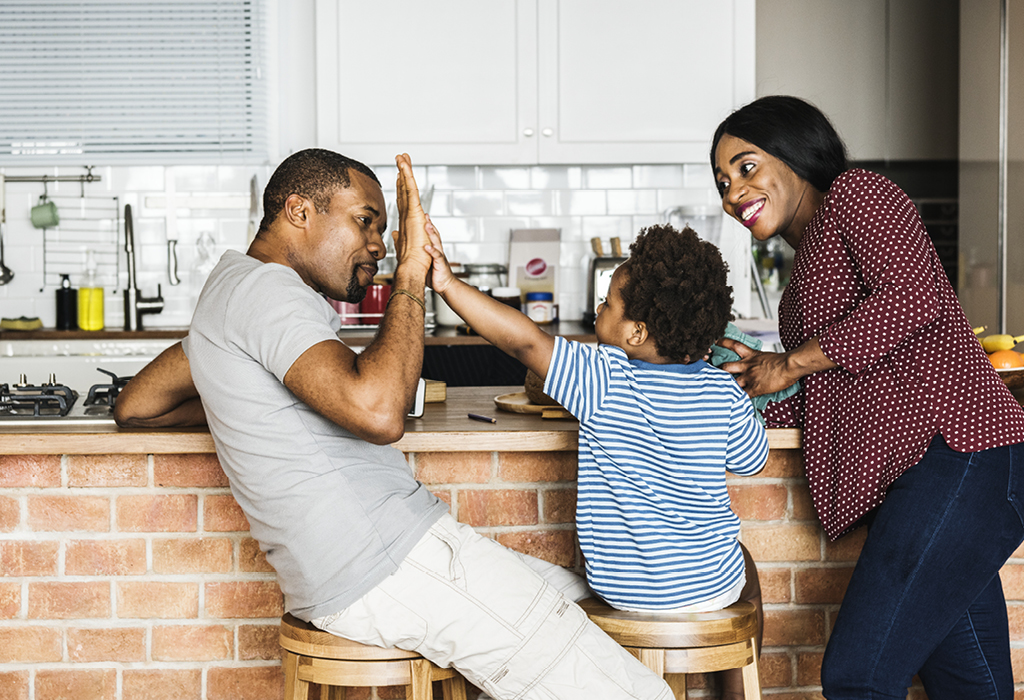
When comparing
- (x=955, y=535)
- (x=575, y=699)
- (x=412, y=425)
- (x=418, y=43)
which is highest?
(x=418, y=43)

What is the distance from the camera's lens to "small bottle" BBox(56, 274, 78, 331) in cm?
367

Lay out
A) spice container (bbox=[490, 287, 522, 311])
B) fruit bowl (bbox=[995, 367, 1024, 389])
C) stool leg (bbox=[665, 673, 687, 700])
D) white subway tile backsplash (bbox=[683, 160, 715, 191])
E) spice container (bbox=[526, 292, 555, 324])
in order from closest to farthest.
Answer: stool leg (bbox=[665, 673, 687, 700])
fruit bowl (bbox=[995, 367, 1024, 389])
spice container (bbox=[490, 287, 522, 311])
spice container (bbox=[526, 292, 555, 324])
white subway tile backsplash (bbox=[683, 160, 715, 191])

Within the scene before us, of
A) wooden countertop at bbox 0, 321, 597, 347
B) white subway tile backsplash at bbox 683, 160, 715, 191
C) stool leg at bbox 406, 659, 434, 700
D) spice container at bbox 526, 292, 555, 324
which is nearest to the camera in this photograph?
stool leg at bbox 406, 659, 434, 700

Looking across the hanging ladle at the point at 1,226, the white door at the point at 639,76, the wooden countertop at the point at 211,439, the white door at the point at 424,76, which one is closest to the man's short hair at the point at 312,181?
the wooden countertop at the point at 211,439

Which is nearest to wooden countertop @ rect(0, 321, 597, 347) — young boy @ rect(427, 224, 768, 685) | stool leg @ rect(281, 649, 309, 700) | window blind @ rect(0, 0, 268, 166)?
window blind @ rect(0, 0, 268, 166)

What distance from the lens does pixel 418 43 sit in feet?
11.9

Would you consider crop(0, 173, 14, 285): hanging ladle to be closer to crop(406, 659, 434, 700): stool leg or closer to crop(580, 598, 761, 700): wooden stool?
crop(406, 659, 434, 700): stool leg

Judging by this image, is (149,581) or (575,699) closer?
(575,699)

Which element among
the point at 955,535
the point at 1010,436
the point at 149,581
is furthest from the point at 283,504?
the point at 1010,436

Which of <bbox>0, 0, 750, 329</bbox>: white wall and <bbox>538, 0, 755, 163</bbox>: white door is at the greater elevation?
<bbox>538, 0, 755, 163</bbox>: white door

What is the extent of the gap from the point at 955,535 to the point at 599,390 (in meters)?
0.61

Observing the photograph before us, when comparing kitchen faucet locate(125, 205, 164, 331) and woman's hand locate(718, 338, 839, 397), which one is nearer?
woman's hand locate(718, 338, 839, 397)

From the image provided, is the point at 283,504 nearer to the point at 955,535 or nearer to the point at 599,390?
the point at 599,390

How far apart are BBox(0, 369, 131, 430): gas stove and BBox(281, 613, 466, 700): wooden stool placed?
0.64 meters
